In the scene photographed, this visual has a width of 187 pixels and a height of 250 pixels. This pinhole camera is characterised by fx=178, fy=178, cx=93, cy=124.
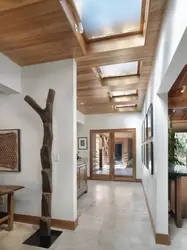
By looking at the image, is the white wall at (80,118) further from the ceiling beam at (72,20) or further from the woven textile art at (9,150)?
the ceiling beam at (72,20)

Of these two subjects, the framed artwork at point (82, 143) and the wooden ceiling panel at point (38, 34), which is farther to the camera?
the framed artwork at point (82, 143)

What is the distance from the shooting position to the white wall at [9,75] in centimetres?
300

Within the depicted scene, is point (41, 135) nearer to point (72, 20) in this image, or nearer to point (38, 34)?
point (38, 34)

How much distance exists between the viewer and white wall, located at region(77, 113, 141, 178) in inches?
277

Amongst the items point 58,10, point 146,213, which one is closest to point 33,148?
point 58,10

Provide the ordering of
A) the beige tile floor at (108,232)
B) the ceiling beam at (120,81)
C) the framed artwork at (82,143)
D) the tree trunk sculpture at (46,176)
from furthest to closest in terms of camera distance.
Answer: the framed artwork at (82,143), the ceiling beam at (120,81), the tree trunk sculpture at (46,176), the beige tile floor at (108,232)

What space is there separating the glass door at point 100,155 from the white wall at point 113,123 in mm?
261

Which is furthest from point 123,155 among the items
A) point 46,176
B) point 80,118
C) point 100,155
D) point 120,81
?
point 46,176

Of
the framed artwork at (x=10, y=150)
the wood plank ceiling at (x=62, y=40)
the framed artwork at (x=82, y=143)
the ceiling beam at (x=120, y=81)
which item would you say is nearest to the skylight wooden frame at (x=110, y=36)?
the wood plank ceiling at (x=62, y=40)

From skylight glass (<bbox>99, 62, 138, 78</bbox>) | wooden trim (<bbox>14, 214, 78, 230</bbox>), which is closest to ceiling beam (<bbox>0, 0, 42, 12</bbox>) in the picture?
skylight glass (<bbox>99, 62, 138, 78</bbox>)

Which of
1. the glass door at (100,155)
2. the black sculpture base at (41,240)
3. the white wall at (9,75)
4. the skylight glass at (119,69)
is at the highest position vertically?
the skylight glass at (119,69)

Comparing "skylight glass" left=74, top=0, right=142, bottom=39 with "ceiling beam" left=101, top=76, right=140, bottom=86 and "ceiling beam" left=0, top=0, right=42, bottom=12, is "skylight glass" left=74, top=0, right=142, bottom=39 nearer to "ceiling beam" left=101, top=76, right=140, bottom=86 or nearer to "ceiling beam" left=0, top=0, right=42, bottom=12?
"ceiling beam" left=0, top=0, right=42, bottom=12

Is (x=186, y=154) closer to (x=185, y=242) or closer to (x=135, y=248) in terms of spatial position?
(x=185, y=242)

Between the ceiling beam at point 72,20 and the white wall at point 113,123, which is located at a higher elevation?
the ceiling beam at point 72,20
